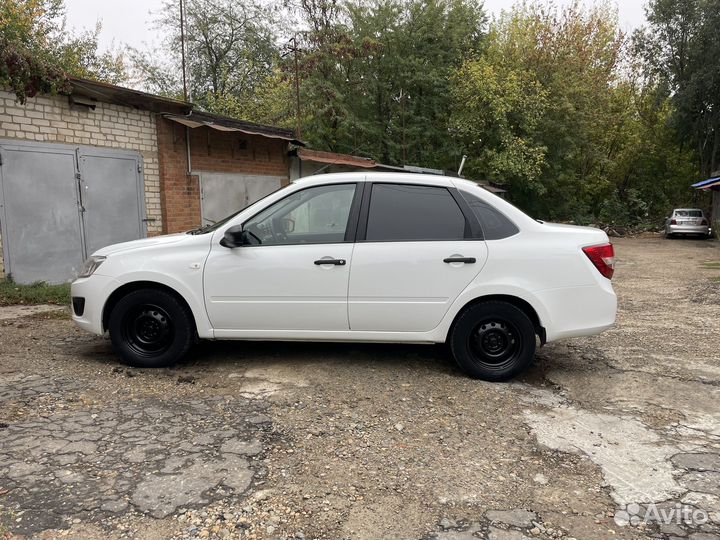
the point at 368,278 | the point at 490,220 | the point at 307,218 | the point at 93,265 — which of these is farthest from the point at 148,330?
the point at 490,220

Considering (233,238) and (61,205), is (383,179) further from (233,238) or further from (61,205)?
(61,205)

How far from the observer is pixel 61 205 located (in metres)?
8.72

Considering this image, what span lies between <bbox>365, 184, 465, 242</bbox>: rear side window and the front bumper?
2.30m

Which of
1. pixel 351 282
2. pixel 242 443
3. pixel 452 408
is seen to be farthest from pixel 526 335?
→ pixel 242 443

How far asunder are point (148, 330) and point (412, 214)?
8.37 ft

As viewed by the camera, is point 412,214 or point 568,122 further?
point 568,122

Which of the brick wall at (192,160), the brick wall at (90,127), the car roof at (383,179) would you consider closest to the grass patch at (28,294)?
the brick wall at (90,127)

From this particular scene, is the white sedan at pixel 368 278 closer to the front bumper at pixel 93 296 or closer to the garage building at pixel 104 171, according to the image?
the front bumper at pixel 93 296

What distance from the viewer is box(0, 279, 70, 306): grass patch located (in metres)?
7.61

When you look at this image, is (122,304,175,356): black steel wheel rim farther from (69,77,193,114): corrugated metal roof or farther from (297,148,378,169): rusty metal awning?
(297,148,378,169): rusty metal awning

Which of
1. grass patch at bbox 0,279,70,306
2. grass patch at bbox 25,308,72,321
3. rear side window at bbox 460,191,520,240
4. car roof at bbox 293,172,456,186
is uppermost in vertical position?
car roof at bbox 293,172,456,186

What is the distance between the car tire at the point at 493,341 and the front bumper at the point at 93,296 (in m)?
3.01

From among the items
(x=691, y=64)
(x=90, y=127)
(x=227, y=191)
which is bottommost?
(x=227, y=191)

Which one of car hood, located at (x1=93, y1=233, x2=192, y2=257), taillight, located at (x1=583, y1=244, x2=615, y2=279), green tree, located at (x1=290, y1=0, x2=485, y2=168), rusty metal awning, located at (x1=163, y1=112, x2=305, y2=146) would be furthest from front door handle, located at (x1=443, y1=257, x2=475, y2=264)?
green tree, located at (x1=290, y1=0, x2=485, y2=168)
